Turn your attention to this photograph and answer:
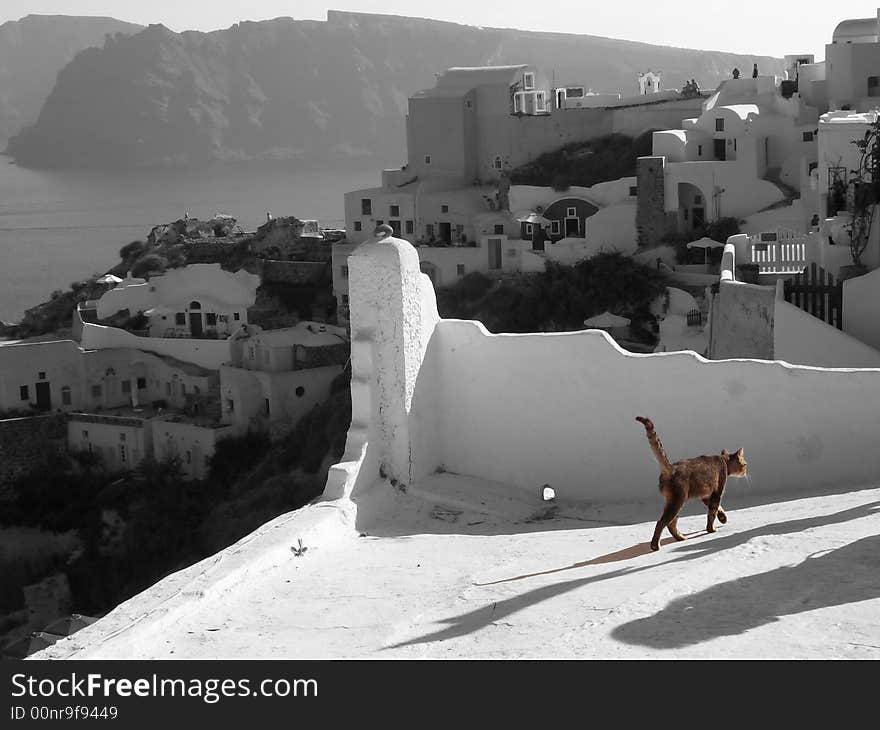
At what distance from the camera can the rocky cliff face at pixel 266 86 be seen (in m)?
158

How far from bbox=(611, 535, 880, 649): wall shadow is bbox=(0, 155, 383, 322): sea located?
6911 cm

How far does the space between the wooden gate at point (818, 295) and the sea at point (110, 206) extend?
6410cm

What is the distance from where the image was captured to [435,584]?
626cm

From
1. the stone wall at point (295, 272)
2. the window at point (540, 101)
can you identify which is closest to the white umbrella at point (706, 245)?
the stone wall at point (295, 272)

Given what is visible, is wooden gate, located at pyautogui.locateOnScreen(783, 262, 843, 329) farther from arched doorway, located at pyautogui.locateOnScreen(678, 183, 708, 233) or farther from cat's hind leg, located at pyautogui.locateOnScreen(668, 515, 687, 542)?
arched doorway, located at pyautogui.locateOnScreen(678, 183, 708, 233)

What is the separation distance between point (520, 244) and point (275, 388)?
6.62 meters

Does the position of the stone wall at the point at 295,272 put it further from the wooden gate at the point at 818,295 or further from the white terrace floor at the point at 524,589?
the white terrace floor at the point at 524,589

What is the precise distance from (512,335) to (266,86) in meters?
161

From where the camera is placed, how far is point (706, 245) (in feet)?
100

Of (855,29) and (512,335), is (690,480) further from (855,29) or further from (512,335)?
(855,29)
